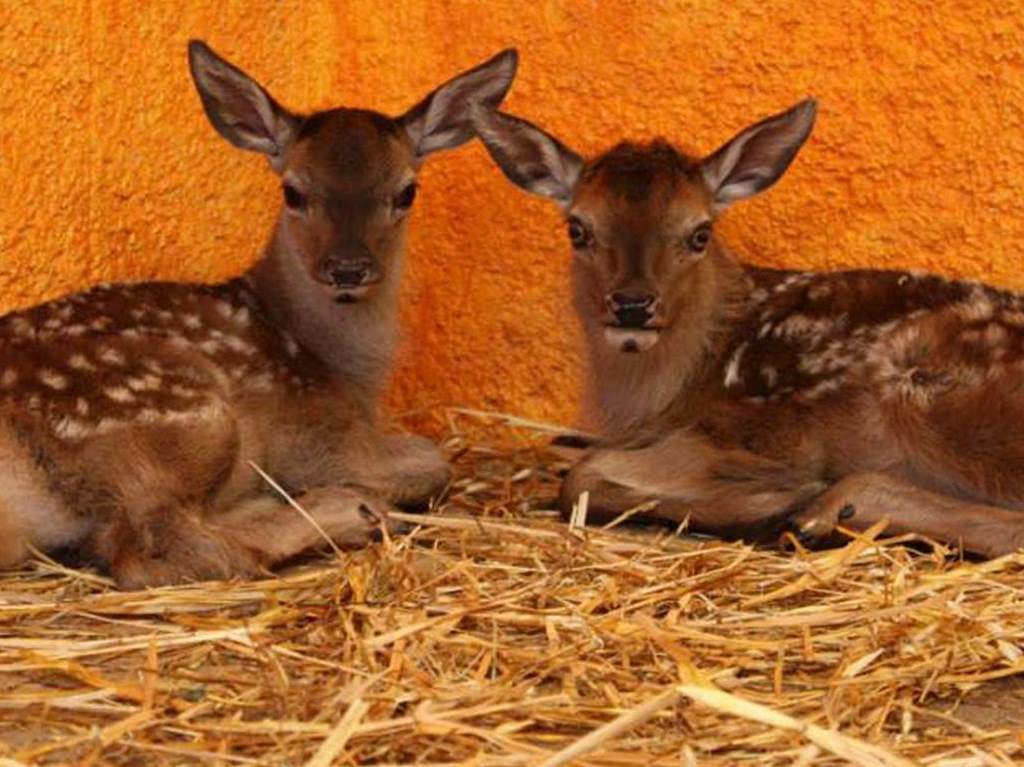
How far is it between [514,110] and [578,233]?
3.03ft

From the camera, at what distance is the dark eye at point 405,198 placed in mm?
5559

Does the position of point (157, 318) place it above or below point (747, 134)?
A: below

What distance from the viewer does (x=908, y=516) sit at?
15.9 ft

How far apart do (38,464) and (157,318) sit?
685mm

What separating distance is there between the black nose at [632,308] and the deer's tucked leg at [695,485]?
42cm

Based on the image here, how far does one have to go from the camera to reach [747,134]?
17.6 ft

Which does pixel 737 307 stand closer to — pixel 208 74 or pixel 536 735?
pixel 208 74

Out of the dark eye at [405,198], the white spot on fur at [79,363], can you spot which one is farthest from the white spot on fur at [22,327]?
the dark eye at [405,198]

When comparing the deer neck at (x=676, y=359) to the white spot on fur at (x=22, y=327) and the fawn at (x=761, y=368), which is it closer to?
the fawn at (x=761, y=368)

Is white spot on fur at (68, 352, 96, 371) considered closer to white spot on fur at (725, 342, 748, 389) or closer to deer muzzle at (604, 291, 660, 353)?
deer muzzle at (604, 291, 660, 353)

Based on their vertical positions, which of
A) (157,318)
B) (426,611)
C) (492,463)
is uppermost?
(157,318)

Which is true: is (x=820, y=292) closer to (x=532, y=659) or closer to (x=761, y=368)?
(x=761, y=368)

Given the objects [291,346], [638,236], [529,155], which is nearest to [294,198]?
[291,346]

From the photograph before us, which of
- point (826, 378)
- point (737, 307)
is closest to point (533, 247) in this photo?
point (737, 307)
